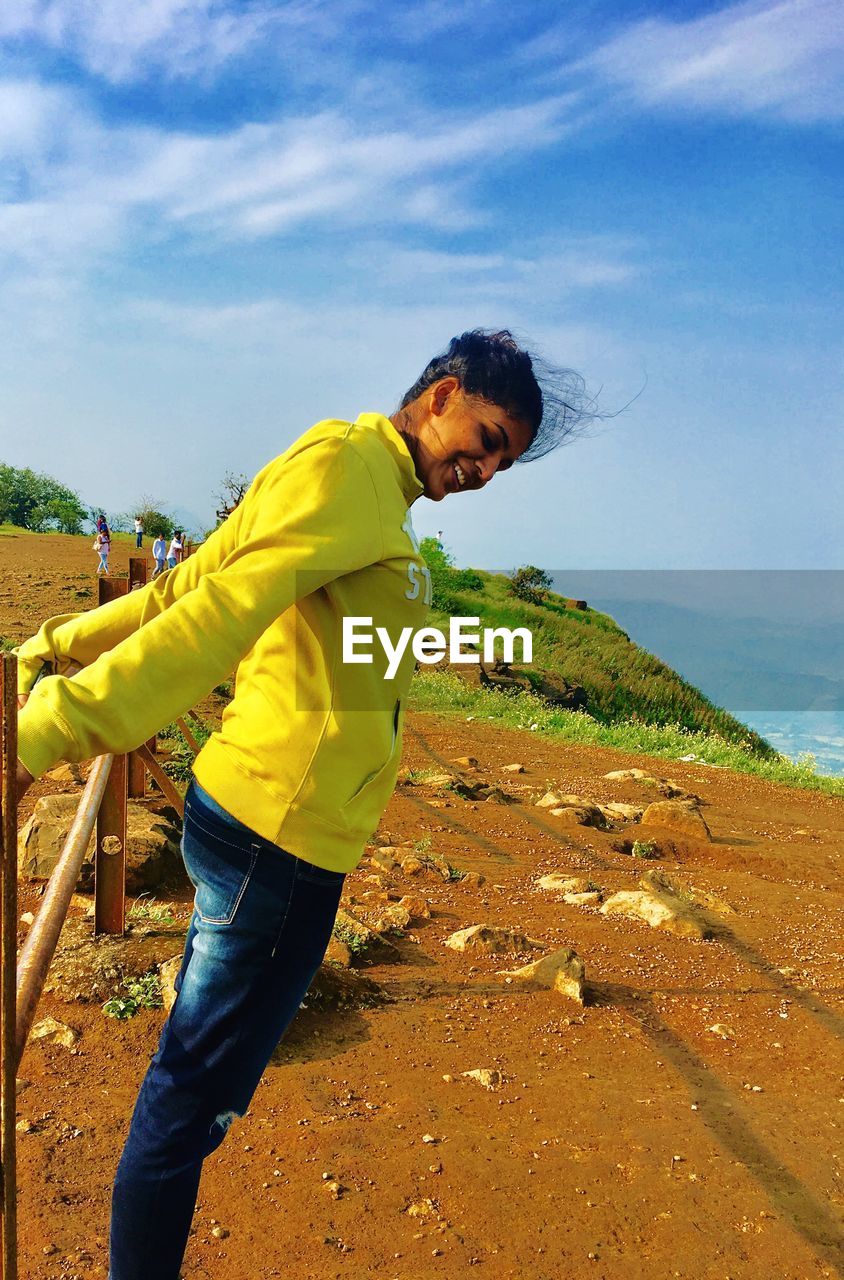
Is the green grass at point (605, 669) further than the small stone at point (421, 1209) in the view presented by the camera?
Answer: Yes

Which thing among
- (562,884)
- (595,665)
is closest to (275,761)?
(562,884)

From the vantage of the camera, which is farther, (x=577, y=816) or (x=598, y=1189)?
Answer: (x=577, y=816)

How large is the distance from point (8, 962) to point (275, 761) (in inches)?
22.8

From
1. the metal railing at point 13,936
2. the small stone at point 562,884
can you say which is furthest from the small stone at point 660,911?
the metal railing at point 13,936

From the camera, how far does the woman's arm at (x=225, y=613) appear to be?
128 cm

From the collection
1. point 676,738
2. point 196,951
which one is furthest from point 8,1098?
point 676,738

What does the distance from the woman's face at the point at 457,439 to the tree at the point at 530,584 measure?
92.9 feet

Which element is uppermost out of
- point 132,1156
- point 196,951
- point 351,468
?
point 351,468

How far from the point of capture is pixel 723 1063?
13.0 feet

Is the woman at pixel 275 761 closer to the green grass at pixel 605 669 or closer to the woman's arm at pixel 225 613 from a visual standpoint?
the woman's arm at pixel 225 613

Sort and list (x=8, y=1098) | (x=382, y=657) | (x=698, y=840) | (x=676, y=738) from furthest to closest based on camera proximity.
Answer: (x=676, y=738) < (x=698, y=840) < (x=382, y=657) < (x=8, y=1098)

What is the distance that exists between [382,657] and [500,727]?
37.9 feet

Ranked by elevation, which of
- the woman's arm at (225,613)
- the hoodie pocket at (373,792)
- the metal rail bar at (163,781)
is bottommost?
the metal rail bar at (163,781)

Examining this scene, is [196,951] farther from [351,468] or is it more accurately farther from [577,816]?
[577,816]
